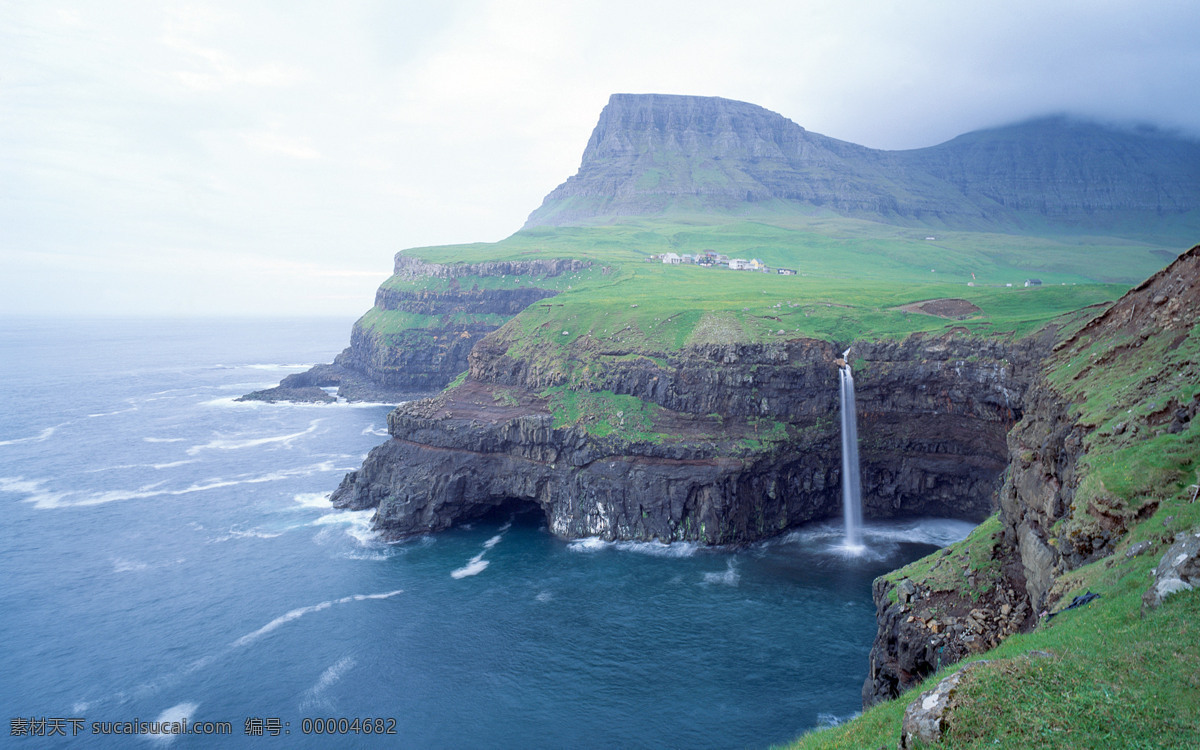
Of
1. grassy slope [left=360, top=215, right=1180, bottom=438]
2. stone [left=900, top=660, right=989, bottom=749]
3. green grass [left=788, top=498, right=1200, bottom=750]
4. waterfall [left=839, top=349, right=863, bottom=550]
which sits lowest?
waterfall [left=839, top=349, right=863, bottom=550]

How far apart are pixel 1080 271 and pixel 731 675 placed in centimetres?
17495

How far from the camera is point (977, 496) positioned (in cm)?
6725

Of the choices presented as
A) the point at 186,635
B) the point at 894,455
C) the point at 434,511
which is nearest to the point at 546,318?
the point at 434,511

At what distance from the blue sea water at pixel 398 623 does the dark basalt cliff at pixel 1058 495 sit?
35.6 feet

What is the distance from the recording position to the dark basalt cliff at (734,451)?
215 feet

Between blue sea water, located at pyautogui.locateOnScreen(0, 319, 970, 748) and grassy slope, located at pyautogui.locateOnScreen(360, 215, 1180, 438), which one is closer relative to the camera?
blue sea water, located at pyautogui.locateOnScreen(0, 319, 970, 748)

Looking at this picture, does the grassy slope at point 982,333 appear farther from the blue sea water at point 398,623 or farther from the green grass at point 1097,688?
the blue sea water at point 398,623

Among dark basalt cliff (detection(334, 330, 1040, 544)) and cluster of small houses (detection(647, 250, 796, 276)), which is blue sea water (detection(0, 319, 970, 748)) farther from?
cluster of small houses (detection(647, 250, 796, 276))

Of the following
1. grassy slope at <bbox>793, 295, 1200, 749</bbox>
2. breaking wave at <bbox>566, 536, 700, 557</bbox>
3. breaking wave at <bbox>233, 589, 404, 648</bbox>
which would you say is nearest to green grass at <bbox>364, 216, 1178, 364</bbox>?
breaking wave at <bbox>566, 536, 700, 557</bbox>

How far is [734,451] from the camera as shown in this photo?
67125mm

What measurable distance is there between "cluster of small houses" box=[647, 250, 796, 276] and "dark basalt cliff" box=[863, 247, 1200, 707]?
117785mm

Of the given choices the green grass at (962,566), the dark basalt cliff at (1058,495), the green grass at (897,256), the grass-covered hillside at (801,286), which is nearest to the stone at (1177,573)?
the dark basalt cliff at (1058,495)

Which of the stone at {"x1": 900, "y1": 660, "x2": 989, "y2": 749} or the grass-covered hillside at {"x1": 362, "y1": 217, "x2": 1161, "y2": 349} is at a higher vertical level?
the grass-covered hillside at {"x1": 362, "y1": 217, "x2": 1161, "y2": 349}

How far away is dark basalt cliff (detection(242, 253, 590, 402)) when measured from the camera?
141 m
